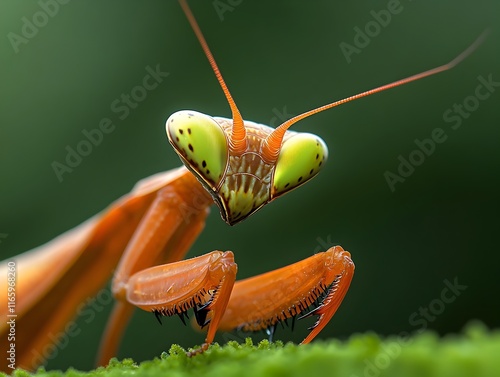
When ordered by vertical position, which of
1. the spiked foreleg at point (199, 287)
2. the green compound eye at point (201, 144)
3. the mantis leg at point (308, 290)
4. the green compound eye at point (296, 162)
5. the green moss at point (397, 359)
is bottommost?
the mantis leg at point (308, 290)

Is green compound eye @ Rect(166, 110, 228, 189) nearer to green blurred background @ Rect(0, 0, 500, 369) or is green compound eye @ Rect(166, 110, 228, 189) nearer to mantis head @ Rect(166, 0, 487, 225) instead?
mantis head @ Rect(166, 0, 487, 225)

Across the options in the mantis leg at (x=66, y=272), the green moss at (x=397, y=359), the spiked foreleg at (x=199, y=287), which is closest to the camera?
the green moss at (x=397, y=359)

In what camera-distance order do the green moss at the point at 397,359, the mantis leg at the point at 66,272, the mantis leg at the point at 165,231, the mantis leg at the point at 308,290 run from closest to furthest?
the green moss at the point at 397,359 < the mantis leg at the point at 308,290 < the mantis leg at the point at 165,231 < the mantis leg at the point at 66,272

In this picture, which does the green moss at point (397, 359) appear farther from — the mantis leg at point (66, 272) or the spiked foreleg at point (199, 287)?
the mantis leg at point (66, 272)

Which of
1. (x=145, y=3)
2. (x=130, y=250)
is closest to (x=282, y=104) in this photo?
(x=145, y=3)

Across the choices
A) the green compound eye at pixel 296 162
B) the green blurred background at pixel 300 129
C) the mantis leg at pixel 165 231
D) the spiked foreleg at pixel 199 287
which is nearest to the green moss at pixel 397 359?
the spiked foreleg at pixel 199 287

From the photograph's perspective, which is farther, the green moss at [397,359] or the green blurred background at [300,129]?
the green blurred background at [300,129]

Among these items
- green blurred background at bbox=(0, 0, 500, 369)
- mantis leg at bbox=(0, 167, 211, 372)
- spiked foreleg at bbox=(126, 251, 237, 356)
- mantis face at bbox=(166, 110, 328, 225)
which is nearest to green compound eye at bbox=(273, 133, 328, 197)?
mantis face at bbox=(166, 110, 328, 225)
